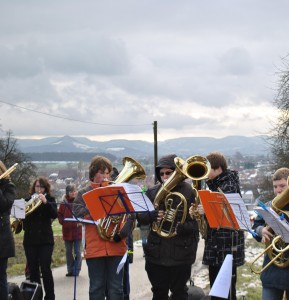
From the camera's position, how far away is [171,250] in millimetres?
5898

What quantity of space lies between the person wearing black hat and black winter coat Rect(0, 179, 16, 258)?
1.53 m

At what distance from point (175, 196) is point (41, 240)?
2.60 m

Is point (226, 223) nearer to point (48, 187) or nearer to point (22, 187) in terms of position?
point (48, 187)

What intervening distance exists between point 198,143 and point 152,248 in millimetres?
71633

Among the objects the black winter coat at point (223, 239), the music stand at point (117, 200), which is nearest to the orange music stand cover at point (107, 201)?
the music stand at point (117, 200)

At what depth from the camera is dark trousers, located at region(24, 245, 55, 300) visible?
7629mm

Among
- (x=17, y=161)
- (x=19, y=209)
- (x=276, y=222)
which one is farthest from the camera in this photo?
(x=17, y=161)

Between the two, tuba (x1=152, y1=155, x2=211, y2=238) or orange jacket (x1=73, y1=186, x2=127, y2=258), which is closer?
tuba (x1=152, y1=155, x2=211, y2=238)

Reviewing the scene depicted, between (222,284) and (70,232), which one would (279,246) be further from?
(70,232)

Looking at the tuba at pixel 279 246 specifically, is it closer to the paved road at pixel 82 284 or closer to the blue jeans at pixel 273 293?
the blue jeans at pixel 273 293

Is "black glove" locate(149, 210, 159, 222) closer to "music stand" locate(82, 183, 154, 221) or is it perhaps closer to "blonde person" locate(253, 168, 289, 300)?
"music stand" locate(82, 183, 154, 221)

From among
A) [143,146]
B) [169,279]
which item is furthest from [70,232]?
[143,146]

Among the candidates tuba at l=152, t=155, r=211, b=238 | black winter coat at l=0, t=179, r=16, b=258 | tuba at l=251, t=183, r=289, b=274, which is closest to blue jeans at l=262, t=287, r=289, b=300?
tuba at l=251, t=183, r=289, b=274

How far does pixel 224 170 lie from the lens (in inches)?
245
